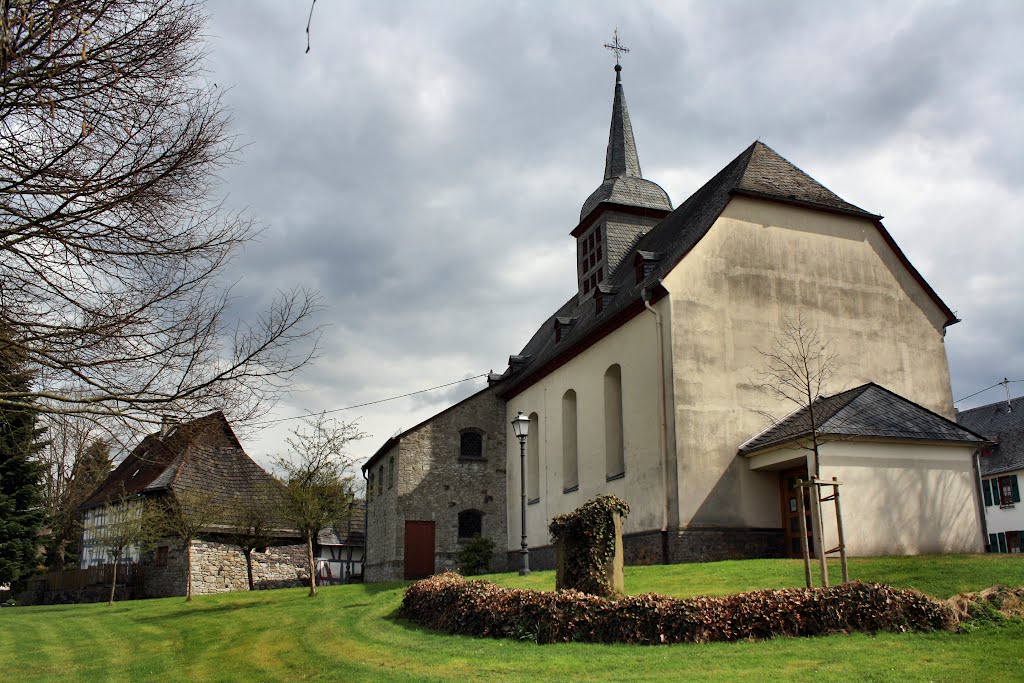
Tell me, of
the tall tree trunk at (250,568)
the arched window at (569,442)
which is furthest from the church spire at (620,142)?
the tall tree trunk at (250,568)

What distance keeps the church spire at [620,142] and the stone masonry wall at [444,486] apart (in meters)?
11.0

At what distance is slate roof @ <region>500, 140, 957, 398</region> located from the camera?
22.4m

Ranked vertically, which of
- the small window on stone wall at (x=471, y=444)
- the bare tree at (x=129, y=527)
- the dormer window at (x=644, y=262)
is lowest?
the bare tree at (x=129, y=527)

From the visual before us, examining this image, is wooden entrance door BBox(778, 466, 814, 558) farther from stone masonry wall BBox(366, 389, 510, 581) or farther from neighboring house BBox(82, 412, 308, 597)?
neighboring house BBox(82, 412, 308, 597)

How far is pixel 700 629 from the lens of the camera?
11359mm

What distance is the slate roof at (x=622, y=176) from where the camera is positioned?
106 ft

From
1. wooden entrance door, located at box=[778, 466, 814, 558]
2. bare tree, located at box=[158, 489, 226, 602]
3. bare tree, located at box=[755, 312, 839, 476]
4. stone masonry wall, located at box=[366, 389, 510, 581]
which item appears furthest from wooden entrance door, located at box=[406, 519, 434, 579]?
bare tree, located at box=[755, 312, 839, 476]

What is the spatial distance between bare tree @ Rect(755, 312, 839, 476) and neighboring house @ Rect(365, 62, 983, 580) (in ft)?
0.65

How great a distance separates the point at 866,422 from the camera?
18.7 meters

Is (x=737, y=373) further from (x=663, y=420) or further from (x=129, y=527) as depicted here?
(x=129, y=527)

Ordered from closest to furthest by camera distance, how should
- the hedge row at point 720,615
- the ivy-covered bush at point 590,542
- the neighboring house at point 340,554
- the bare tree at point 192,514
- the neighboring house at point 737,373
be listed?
1. the hedge row at point 720,615
2. the ivy-covered bush at point 590,542
3. the neighboring house at point 737,373
4. the bare tree at point 192,514
5. the neighboring house at point 340,554

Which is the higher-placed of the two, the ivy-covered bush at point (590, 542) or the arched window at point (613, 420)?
the arched window at point (613, 420)

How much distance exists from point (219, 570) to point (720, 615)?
25.2m

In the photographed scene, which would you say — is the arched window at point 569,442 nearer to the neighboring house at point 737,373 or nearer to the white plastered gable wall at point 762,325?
the neighboring house at point 737,373
